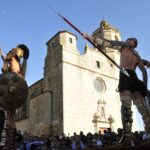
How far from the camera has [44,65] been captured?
125ft

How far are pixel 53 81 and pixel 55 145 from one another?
58.2 ft

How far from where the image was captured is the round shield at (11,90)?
4586mm

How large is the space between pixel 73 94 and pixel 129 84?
2766cm

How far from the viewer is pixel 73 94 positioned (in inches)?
1277

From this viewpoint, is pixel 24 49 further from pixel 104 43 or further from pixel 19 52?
pixel 104 43

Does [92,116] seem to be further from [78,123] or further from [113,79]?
[113,79]

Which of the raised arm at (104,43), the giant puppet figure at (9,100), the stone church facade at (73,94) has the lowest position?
the giant puppet figure at (9,100)

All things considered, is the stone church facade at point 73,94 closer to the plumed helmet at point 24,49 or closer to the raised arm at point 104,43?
the plumed helmet at point 24,49

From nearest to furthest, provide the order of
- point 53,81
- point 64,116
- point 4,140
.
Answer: point 4,140, point 64,116, point 53,81

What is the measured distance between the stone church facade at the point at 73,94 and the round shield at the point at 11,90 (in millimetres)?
25693

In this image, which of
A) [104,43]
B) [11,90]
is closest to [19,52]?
[11,90]

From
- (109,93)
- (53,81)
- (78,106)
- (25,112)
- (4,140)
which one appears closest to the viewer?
(4,140)

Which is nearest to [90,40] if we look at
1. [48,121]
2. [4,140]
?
[4,140]

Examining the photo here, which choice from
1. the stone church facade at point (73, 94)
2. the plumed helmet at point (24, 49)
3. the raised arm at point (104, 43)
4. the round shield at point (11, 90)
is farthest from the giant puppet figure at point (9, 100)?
the stone church facade at point (73, 94)
